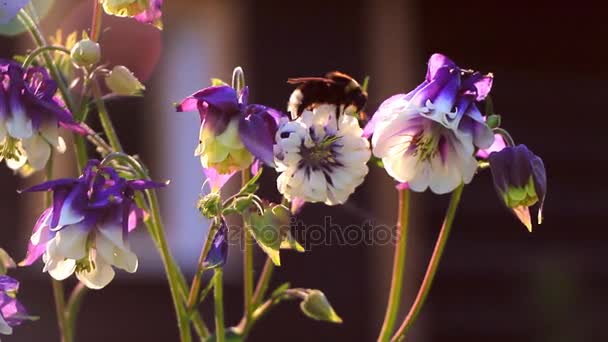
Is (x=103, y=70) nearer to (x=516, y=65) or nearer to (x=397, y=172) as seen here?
(x=397, y=172)

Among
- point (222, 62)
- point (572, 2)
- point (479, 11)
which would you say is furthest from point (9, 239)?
point (572, 2)

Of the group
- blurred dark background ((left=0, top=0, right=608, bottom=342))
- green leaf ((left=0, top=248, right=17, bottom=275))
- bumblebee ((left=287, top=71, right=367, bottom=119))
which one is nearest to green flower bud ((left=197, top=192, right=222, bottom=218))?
bumblebee ((left=287, top=71, right=367, bottom=119))

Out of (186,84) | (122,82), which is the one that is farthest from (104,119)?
(186,84)

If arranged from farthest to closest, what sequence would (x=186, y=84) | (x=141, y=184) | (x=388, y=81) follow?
(x=186, y=84), (x=388, y=81), (x=141, y=184)

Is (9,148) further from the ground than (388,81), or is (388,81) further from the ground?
(9,148)

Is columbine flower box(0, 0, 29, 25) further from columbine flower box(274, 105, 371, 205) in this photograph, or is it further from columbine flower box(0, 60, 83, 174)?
columbine flower box(274, 105, 371, 205)

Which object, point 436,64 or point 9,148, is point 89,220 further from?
point 436,64
